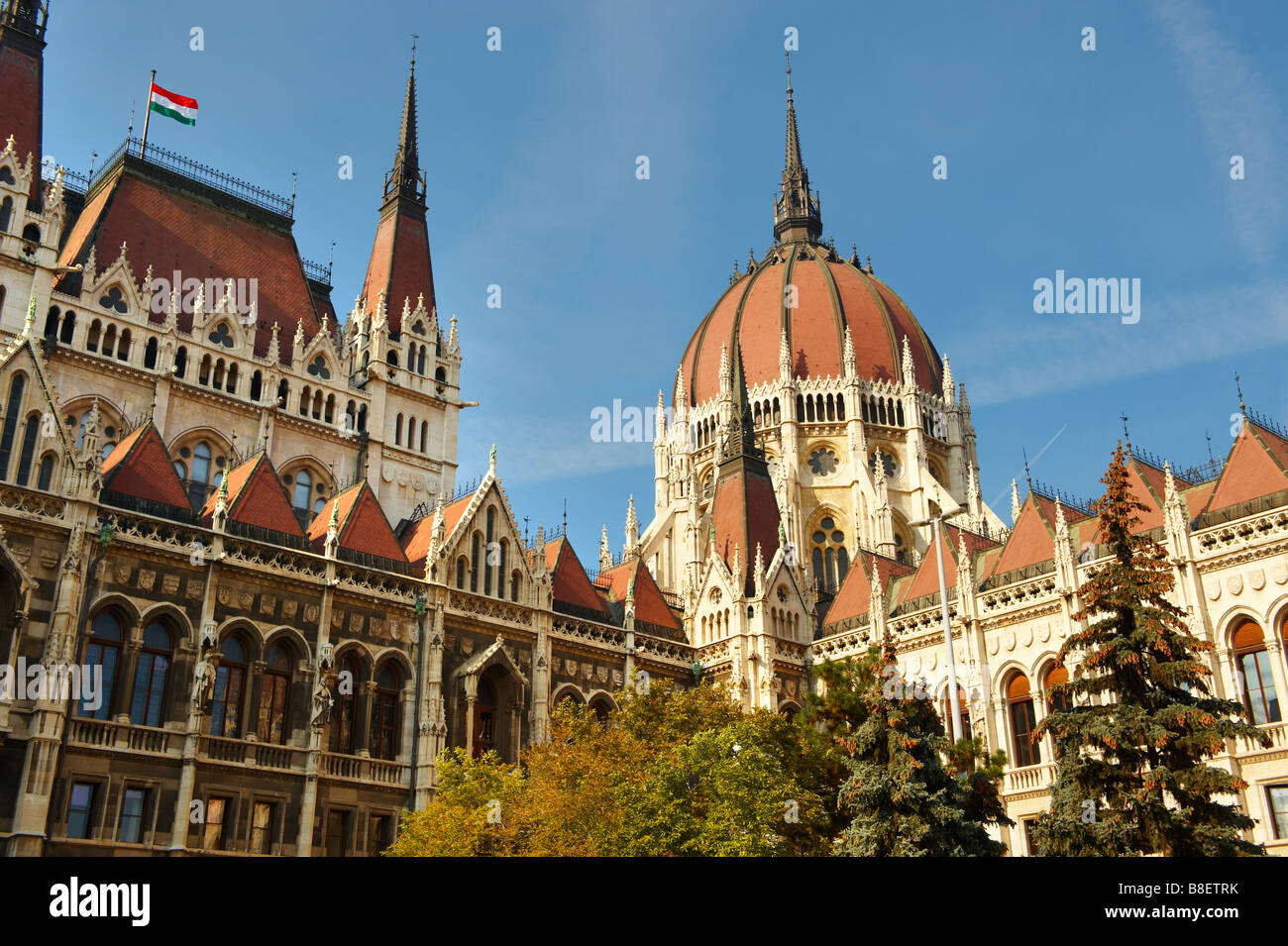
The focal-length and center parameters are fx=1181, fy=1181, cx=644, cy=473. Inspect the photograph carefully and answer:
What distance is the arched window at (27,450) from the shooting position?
99.1 ft

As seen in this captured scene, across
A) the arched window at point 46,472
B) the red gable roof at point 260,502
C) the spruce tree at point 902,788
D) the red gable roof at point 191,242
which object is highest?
the red gable roof at point 191,242

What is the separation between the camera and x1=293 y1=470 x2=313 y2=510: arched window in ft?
143

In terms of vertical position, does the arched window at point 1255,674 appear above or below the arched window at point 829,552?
below

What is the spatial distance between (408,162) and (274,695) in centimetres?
2994

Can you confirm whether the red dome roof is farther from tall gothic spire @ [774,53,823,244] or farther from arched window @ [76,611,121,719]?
arched window @ [76,611,121,719]

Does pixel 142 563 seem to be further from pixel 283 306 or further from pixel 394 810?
pixel 283 306

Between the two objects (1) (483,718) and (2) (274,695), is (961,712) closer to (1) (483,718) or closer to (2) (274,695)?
(1) (483,718)

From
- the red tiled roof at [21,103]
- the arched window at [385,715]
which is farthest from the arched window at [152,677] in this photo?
the red tiled roof at [21,103]

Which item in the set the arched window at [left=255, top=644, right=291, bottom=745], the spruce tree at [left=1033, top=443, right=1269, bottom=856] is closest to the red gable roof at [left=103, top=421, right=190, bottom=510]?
the arched window at [left=255, top=644, right=291, bottom=745]

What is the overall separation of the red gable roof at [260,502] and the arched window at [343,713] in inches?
178

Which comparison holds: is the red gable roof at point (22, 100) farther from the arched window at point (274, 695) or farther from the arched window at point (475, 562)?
the arched window at point (274, 695)

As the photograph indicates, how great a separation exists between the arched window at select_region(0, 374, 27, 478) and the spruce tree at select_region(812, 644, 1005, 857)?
22.1m

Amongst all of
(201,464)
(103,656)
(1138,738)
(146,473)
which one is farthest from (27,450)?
(1138,738)
